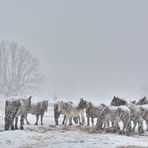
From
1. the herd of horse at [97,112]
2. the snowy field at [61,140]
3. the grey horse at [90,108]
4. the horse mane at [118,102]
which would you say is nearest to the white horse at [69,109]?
the herd of horse at [97,112]

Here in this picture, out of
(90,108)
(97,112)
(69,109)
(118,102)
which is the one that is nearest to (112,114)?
(97,112)

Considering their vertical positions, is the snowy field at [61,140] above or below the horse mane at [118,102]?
below

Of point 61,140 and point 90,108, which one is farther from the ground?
point 90,108

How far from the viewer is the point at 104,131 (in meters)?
29.1

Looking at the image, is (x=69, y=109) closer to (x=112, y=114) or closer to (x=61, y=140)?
(x=112, y=114)

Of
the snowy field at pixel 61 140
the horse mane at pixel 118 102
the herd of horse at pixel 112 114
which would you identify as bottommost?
the snowy field at pixel 61 140

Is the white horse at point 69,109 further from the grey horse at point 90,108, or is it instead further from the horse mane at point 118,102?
the horse mane at point 118,102

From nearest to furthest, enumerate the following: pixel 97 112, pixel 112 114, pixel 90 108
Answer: pixel 112 114 < pixel 97 112 < pixel 90 108

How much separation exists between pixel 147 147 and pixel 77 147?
3281 mm

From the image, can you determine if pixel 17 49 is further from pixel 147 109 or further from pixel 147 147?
pixel 147 147

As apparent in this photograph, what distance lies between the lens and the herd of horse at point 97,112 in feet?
95.3

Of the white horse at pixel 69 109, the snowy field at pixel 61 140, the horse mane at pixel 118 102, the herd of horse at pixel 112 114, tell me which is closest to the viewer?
the snowy field at pixel 61 140

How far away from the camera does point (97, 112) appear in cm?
3259

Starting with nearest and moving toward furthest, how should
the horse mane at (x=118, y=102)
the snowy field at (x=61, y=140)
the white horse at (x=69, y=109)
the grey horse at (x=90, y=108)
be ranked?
1. the snowy field at (x=61, y=140)
2. the grey horse at (x=90, y=108)
3. the white horse at (x=69, y=109)
4. the horse mane at (x=118, y=102)
